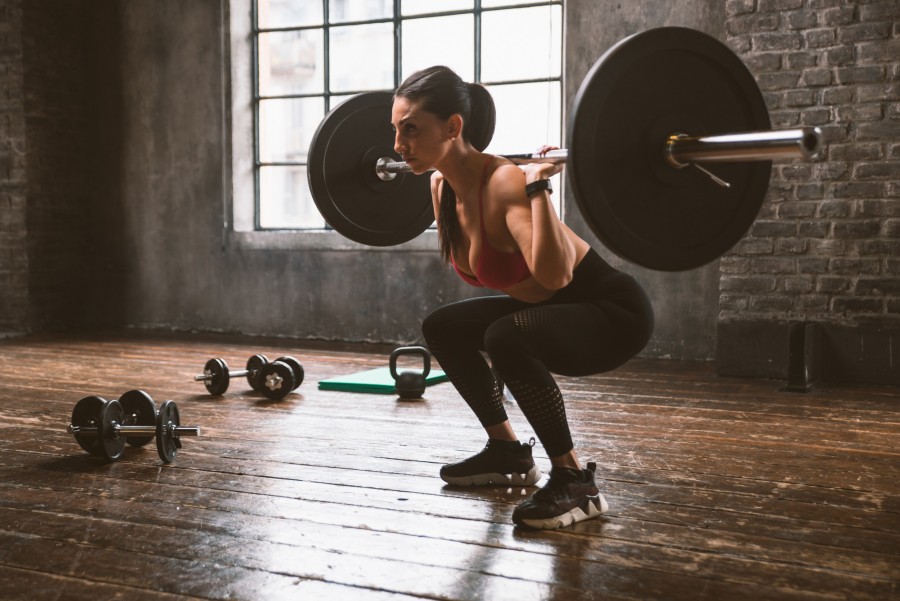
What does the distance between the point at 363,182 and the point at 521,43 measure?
107 inches

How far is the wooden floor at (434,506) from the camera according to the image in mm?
1716

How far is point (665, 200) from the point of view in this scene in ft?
5.86

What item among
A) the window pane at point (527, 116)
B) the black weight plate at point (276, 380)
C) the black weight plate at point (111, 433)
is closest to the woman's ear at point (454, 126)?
the black weight plate at point (111, 433)

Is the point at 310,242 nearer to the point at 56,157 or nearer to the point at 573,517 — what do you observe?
the point at 56,157

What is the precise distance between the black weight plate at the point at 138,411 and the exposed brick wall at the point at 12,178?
360 cm

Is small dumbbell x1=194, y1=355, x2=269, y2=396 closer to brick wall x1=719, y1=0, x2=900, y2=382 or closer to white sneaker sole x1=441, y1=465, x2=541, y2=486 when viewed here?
white sneaker sole x1=441, y1=465, x2=541, y2=486

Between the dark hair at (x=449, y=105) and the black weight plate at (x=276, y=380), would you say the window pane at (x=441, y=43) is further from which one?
the dark hair at (x=449, y=105)

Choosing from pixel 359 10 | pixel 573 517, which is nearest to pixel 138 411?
pixel 573 517

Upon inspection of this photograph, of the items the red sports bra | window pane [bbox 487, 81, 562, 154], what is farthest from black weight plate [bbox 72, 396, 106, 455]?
window pane [bbox 487, 81, 562, 154]

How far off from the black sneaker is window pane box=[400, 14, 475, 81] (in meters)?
3.50

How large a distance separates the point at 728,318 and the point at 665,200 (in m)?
2.51

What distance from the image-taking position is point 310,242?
5.55 m

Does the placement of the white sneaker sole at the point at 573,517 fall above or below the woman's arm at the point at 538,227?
below

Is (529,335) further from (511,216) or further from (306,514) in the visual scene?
(306,514)
